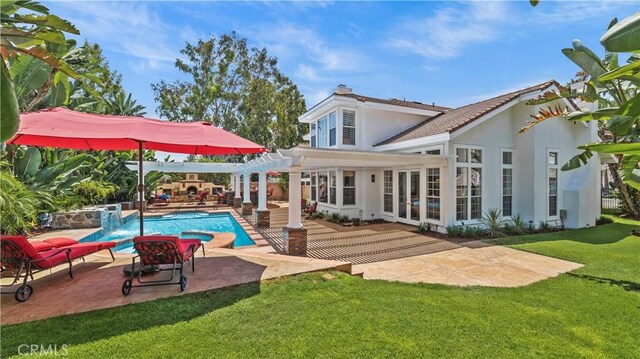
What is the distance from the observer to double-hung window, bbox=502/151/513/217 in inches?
575

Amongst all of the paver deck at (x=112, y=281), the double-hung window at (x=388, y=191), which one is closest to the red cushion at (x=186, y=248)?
the paver deck at (x=112, y=281)

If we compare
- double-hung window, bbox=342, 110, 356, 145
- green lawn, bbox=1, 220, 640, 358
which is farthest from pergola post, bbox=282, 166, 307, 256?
double-hung window, bbox=342, 110, 356, 145

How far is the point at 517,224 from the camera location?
1353 centimetres

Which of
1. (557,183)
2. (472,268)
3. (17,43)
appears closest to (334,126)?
(472,268)

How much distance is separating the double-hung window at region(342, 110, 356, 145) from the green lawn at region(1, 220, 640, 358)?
11.4 m

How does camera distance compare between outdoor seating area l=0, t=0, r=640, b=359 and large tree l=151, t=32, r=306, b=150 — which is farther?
large tree l=151, t=32, r=306, b=150

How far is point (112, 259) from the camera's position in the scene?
289 inches

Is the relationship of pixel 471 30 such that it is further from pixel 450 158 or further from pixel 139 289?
pixel 450 158

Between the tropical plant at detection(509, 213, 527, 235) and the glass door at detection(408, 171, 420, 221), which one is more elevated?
the glass door at detection(408, 171, 420, 221)

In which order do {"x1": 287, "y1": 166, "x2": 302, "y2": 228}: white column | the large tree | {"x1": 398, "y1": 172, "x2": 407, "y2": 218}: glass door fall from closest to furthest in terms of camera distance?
{"x1": 287, "y1": 166, "x2": 302, "y2": 228}: white column, {"x1": 398, "y1": 172, "x2": 407, "y2": 218}: glass door, the large tree

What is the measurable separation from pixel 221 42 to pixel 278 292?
36.4 m

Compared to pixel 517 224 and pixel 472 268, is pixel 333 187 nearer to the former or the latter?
pixel 517 224

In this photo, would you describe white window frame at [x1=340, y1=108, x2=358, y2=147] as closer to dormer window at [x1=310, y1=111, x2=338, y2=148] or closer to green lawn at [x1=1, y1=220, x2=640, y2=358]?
dormer window at [x1=310, y1=111, x2=338, y2=148]

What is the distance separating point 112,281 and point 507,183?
1633cm
